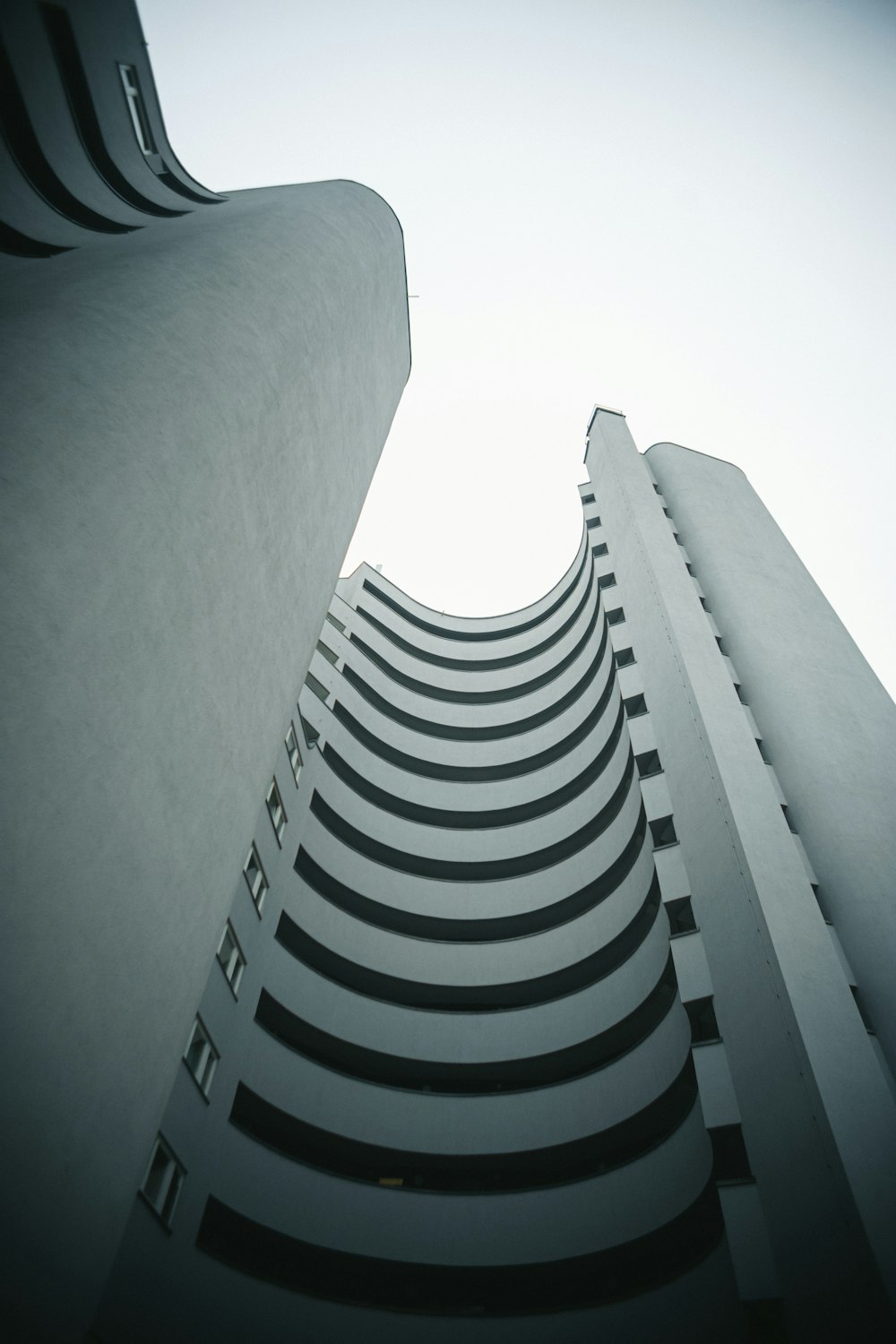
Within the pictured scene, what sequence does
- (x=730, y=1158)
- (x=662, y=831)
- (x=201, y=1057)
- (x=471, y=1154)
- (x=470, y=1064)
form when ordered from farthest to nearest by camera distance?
(x=470, y=1064), (x=471, y=1154), (x=662, y=831), (x=201, y=1057), (x=730, y=1158)

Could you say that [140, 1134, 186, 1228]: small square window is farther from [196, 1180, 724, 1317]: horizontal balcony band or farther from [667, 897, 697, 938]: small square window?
[667, 897, 697, 938]: small square window

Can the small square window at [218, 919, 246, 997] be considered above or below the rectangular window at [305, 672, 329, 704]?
below

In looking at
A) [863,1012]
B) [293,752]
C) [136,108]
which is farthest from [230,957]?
[136,108]

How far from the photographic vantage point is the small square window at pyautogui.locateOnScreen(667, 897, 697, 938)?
15935 mm

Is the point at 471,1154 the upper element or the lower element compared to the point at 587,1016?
lower

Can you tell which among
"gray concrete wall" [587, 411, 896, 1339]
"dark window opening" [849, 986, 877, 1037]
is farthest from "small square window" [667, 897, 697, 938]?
"dark window opening" [849, 986, 877, 1037]

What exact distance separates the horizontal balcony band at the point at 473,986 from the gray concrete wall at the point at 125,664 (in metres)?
13.5

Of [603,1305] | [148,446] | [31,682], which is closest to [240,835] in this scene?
[31,682]

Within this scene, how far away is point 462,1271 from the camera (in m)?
16.9

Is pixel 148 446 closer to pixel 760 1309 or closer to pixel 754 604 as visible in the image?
pixel 760 1309

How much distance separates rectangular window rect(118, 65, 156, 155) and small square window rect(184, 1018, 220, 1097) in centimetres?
1798

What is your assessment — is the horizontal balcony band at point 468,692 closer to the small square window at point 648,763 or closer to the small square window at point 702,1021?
the small square window at point 648,763

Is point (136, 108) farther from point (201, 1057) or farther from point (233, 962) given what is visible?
point (201, 1057)

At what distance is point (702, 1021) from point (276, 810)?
1308cm
